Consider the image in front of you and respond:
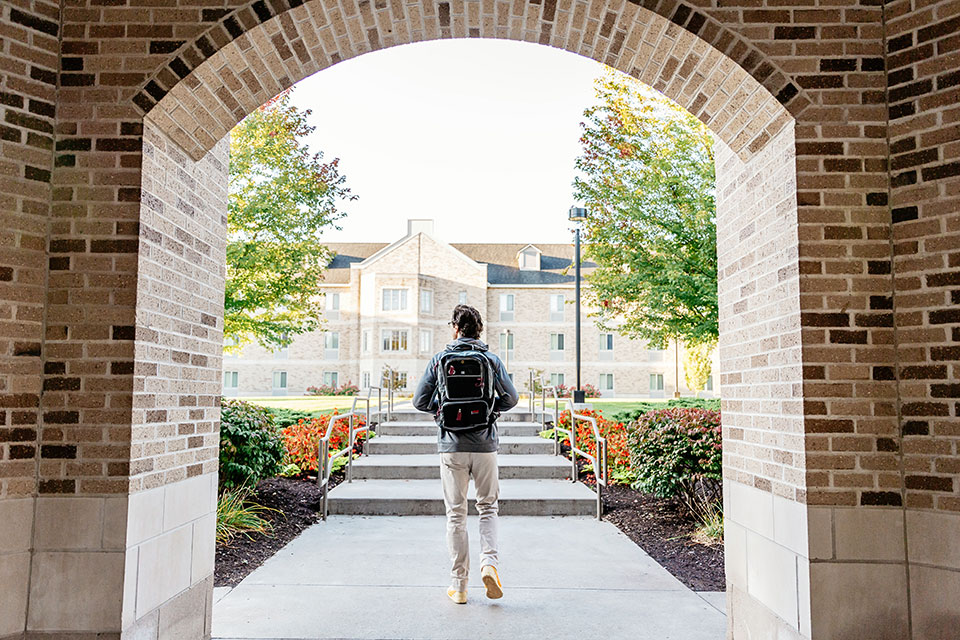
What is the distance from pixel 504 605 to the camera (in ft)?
15.5

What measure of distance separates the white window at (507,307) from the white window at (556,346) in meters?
2.70

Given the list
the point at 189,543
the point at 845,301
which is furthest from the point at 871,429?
the point at 189,543

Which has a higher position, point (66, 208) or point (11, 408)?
point (66, 208)

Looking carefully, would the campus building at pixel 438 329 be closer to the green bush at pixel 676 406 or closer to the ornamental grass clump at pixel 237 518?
the green bush at pixel 676 406

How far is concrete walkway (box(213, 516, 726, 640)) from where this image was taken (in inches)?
168

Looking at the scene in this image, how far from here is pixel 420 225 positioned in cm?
4028

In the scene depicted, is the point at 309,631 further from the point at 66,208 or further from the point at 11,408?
the point at 66,208

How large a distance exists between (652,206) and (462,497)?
8.02m

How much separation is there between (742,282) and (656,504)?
4.76 m

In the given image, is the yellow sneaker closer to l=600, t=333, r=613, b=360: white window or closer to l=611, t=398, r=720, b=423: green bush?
l=611, t=398, r=720, b=423: green bush

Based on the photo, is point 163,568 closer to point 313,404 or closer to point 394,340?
point 313,404

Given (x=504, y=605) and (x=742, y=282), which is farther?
(x=504, y=605)

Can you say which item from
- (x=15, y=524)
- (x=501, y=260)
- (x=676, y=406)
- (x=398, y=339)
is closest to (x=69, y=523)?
(x=15, y=524)

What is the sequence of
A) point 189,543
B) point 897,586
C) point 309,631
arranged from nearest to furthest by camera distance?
point 897,586 < point 189,543 < point 309,631
